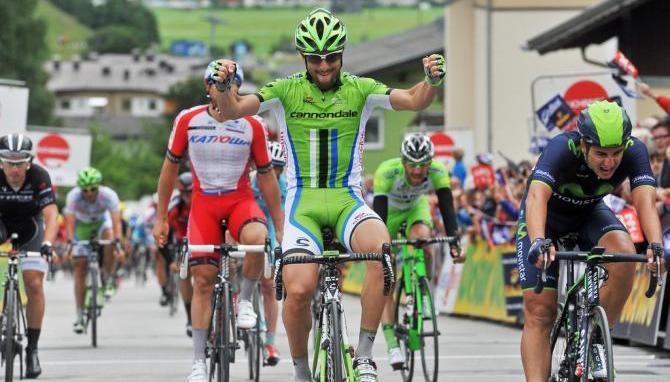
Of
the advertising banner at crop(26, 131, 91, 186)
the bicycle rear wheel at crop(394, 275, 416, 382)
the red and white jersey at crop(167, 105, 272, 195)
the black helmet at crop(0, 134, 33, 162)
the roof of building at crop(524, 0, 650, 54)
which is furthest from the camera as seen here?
the advertising banner at crop(26, 131, 91, 186)

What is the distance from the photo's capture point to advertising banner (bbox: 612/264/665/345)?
1558 centimetres

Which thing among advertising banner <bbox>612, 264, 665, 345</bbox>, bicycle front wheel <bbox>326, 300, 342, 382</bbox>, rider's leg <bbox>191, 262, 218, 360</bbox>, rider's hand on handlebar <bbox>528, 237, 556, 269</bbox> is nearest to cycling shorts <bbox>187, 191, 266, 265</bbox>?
rider's leg <bbox>191, 262, 218, 360</bbox>

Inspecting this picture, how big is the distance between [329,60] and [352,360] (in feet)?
5.54

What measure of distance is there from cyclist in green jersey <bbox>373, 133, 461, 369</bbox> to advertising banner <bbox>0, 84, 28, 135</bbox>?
782 cm

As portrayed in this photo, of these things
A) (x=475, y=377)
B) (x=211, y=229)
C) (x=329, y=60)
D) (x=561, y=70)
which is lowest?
(x=475, y=377)

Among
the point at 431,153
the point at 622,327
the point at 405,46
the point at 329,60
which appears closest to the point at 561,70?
the point at 405,46

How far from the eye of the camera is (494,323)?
20984 millimetres

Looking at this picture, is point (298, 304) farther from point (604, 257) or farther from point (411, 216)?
point (411, 216)

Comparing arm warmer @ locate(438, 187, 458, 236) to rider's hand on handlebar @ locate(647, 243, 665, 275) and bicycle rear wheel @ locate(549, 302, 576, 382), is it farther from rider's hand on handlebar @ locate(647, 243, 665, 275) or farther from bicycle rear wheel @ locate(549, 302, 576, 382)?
rider's hand on handlebar @ locate(647, 243, 665, 275)

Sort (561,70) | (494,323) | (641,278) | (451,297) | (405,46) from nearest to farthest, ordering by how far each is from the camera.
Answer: (641,278)
(494,323)
(451,297)
(561,70)
(405,46)

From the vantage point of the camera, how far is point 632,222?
16297 mm

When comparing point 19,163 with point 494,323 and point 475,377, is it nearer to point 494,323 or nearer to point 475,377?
point 475,377

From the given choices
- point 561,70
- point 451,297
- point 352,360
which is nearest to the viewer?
point 352,360

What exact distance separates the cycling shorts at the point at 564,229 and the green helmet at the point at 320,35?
133cm
